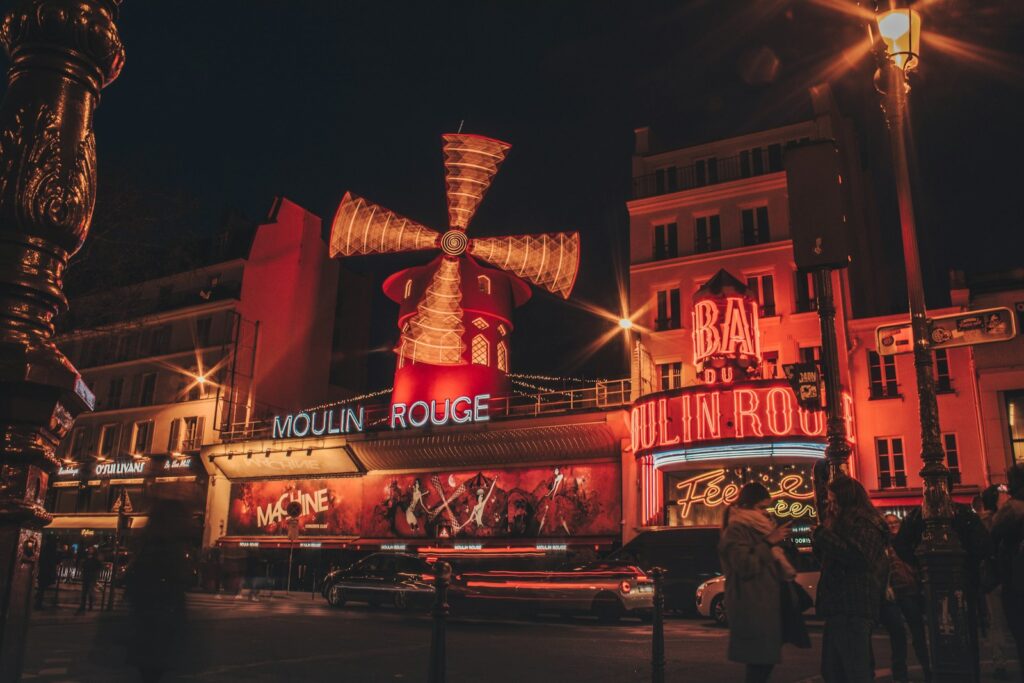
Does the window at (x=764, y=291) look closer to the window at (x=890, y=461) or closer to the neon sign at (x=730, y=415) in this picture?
the neon sign at (x=730, y=415)

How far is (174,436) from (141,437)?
101 inches

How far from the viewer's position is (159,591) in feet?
16.6

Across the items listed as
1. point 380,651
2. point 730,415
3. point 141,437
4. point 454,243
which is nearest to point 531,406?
point 730,415

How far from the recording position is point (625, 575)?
15.1 meters

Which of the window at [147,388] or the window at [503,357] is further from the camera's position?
the window at [147,388]

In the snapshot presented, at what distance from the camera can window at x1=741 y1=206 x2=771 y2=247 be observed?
23.3 m

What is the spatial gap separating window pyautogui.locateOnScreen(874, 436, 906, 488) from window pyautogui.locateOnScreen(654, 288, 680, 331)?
615 centimetres

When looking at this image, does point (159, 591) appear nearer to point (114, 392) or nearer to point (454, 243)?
point (454, 243)

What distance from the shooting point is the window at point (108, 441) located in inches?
1411

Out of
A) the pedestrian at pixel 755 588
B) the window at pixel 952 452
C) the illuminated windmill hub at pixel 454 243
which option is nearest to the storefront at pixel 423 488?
the illuminated windmill hub at pixel 454 243

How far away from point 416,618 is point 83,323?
970cm

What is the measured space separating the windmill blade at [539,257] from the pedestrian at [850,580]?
23081 mm

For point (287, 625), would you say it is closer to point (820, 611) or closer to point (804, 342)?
point (820, 611)

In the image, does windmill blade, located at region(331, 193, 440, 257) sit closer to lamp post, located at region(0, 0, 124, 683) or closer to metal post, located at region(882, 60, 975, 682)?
metal post, located at region(882, 60, 975, 682)
